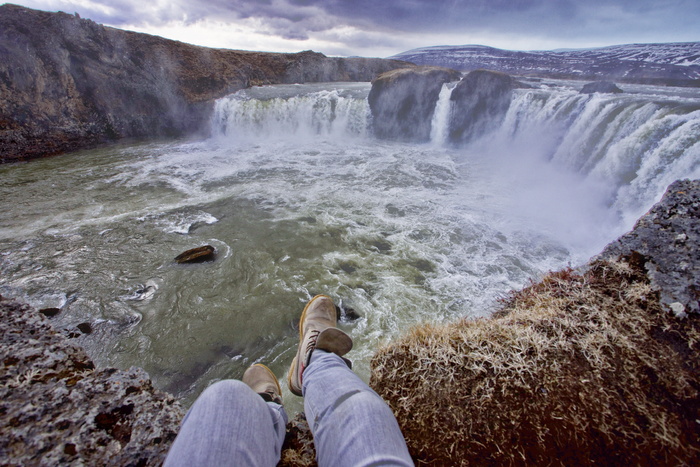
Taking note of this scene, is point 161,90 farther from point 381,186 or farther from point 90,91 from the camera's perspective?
point 381,186

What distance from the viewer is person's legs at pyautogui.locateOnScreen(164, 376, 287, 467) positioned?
134 centimetres

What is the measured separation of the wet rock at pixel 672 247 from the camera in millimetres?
2355

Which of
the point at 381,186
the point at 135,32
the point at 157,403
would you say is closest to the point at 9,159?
the point at 135,32

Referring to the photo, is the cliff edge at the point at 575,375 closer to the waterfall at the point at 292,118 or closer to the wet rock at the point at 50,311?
the wet rock at the point at 50,311

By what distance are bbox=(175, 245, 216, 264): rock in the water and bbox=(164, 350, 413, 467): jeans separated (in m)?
5.67

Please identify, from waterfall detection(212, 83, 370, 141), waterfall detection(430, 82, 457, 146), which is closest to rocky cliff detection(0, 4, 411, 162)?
waterfall detection(212, 83, 370, 141)

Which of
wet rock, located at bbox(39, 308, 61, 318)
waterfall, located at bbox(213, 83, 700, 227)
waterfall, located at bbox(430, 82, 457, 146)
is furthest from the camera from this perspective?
waterfall, located at bbox(430, 82, 457, 146)

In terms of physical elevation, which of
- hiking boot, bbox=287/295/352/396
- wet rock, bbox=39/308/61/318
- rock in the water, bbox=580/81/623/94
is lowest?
wet rock, bbox=39/308/61/318

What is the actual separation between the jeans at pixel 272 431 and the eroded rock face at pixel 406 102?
20457mm

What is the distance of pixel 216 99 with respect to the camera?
23.0 m

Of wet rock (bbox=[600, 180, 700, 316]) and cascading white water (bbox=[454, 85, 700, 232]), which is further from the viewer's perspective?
cascading white water (bbox=[454, 85, 700, 232])

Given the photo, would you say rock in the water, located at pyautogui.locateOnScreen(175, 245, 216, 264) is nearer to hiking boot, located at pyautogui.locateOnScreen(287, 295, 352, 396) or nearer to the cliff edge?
hiking boot, located at pyautogui.locateOnScreen(287, 295, 352, 396)

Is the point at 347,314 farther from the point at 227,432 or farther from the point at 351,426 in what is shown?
the point at 227,432

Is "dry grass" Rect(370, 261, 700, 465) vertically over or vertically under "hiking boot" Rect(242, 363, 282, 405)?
over
